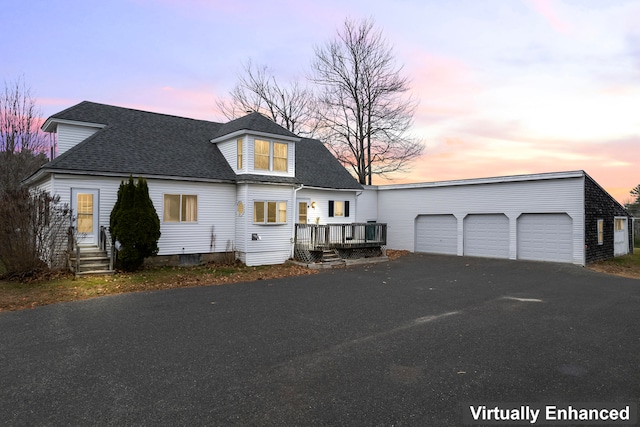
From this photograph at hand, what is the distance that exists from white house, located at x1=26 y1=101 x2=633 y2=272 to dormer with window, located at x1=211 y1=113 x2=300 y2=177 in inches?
2.0

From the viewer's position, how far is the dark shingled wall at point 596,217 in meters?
16.5

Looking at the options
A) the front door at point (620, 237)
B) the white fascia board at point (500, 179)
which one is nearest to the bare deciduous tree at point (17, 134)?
the white fascia board at point (500, 179)

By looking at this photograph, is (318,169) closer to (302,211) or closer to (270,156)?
(302,211)

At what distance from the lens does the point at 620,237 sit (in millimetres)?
21312

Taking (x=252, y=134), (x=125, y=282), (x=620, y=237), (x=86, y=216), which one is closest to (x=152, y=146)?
(x=86, y=216)

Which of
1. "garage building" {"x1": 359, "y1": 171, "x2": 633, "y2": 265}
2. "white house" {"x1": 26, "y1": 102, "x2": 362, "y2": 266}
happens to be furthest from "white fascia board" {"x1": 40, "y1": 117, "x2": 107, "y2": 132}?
"garage building" {"x1": 359, "y1": 171, "x2": 633, "y2": 265}

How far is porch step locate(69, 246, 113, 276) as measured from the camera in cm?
1193

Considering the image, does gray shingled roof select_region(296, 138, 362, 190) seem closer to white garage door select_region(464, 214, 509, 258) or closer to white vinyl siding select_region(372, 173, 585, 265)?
white vinyl siding select_region(372, 173, 585, 265)

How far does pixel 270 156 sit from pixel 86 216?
798 centimetres

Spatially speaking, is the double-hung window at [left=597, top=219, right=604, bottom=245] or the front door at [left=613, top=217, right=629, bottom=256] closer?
the double-hung window at [left=597, top=219, right=604, bottom=245]

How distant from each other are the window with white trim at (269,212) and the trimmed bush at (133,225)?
4341mm

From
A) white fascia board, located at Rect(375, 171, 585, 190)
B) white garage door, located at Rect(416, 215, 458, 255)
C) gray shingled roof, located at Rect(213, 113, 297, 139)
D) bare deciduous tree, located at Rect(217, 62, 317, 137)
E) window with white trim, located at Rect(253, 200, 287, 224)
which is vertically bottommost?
white garage door, located at Rect(416, 215, 458, 255)

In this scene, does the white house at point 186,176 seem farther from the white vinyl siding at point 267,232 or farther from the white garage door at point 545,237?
the white garage door at point 545,237

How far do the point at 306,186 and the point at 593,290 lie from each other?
1298 cm
